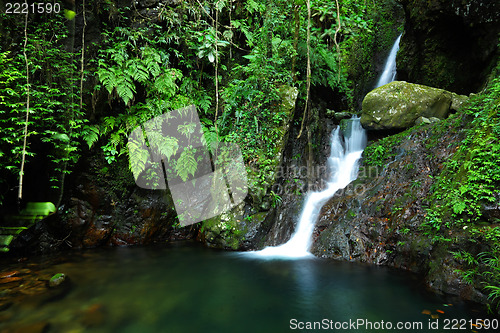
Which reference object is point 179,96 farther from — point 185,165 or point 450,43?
point 450,43

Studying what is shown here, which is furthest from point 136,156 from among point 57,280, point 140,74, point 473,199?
point 473,199

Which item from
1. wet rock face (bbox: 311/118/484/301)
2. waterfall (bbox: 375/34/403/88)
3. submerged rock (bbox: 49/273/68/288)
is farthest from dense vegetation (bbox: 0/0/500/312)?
waterfall (bbox: 375/34/403/88)

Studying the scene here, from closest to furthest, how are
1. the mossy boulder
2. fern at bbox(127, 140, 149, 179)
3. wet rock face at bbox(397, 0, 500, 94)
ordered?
fern at bbox(127, 140, 149, 179)
wet rock face at bbox(397, 0, 500, 94)
the mossy boulder

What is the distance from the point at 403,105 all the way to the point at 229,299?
616 cm

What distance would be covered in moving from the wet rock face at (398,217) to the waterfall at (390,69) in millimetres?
3900

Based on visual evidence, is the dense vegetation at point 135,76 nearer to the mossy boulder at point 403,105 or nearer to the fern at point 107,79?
the fern at point 107,79

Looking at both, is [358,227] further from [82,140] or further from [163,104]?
[82,140]

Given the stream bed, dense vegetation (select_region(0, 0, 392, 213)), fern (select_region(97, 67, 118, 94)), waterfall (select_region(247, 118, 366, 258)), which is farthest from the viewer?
waterfall (select_region(247, 118, 366, 258))

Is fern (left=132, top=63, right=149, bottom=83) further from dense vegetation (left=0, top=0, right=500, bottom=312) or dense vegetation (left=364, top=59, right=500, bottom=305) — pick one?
dense vegetation (left=364, top=59, right=500, bottom=305)

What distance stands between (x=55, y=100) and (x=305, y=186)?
18.9ft

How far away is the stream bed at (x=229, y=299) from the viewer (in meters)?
2.86

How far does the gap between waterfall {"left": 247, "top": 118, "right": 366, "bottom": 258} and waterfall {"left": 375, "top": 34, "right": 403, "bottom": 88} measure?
2797 mm

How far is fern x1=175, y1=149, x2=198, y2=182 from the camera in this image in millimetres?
6036

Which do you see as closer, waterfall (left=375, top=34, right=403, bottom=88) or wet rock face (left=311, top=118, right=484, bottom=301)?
wet rock face (left=311, top=118, right=484, bottom=301)
